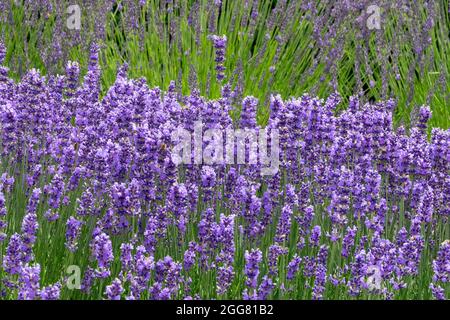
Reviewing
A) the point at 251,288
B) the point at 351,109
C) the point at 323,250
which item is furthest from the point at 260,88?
the point at 251,288

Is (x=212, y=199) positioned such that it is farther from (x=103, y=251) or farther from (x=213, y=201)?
(x=103, y=251)

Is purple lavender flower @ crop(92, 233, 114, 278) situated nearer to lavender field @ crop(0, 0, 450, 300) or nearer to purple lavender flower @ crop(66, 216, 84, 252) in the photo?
lavender field @ crop(0, 0, 450, 300)

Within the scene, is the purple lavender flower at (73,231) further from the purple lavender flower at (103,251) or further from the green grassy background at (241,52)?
the green grassy background at (241,52)

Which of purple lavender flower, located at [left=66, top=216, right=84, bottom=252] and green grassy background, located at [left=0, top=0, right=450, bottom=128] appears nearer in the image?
purple lavender flower, located at [left=66, top=216, right=84, bottom=252]

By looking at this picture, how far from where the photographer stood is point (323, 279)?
305 cm

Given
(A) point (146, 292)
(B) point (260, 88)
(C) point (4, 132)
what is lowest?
(A) point (146, 292)

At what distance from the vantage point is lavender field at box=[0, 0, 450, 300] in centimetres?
307

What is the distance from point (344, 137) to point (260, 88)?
6.34ft

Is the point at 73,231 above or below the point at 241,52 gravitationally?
below

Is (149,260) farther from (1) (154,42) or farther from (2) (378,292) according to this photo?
(1) (154,42)

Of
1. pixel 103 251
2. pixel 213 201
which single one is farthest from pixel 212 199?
pixel 103 251

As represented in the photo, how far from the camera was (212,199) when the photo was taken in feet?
12.3

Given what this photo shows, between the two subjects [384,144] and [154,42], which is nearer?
[384,144]

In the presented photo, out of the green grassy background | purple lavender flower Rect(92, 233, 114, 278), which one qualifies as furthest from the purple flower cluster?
the green grassy background
